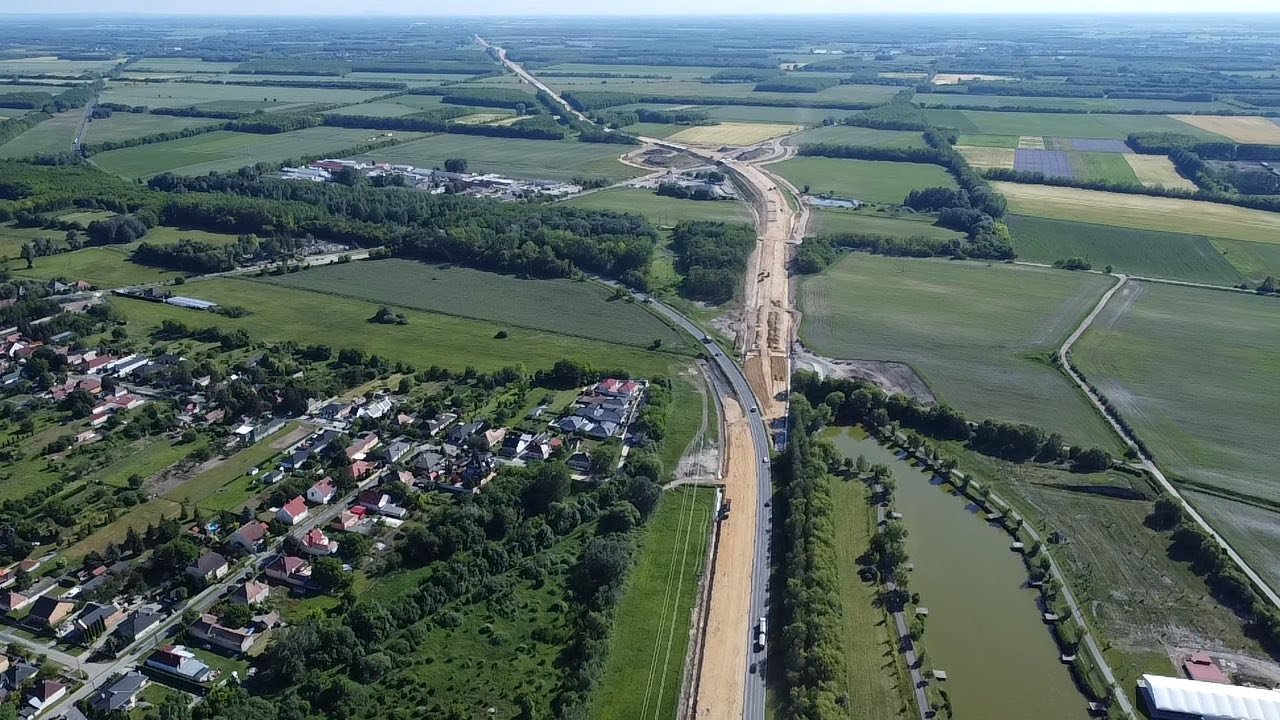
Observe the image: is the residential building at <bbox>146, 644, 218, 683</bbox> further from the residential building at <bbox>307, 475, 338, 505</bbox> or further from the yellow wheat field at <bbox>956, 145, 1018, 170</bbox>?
the yellow wheat field at <bbox>956, 145, 1018, 170</bbox>

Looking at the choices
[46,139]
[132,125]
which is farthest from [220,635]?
[132,125]

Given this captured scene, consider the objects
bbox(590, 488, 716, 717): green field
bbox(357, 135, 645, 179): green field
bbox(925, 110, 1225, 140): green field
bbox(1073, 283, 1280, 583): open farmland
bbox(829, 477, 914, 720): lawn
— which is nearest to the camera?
bbox(829, 477, 914, 720): lawn

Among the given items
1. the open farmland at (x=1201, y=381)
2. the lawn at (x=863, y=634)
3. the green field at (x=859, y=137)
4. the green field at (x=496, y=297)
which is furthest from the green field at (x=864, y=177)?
the lawn at (x=863, y=634)

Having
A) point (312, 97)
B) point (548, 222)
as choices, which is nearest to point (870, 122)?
point (548, 222)

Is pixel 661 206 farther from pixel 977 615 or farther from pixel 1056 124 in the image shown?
pixel 1056 124

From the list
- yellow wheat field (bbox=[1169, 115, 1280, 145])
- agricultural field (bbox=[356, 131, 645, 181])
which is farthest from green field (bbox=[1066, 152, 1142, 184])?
agricultural field (bbox=[356, 131, 645, 181])

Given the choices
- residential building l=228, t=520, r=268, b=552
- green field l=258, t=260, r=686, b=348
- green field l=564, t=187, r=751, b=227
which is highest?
green field l=564, t=187, r=751, b=227

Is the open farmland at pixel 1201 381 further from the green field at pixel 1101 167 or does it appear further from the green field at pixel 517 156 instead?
the green field at pixel 517 156
